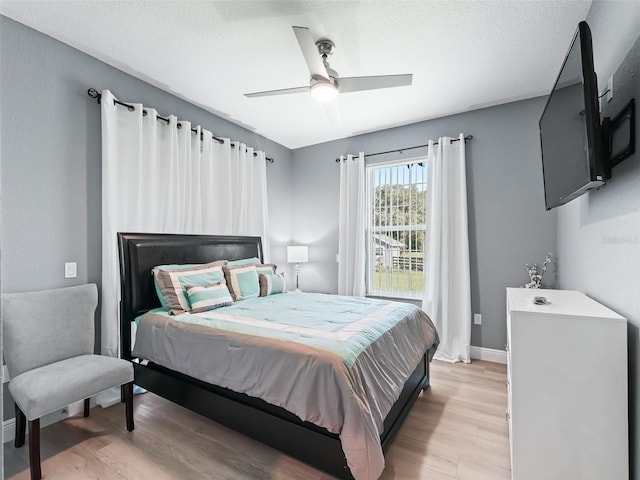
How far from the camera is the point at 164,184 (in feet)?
10.8

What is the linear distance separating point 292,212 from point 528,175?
124 inches

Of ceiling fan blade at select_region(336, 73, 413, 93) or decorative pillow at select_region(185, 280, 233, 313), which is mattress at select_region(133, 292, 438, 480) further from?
ceiling fan blade at select_region(336, 73, 413, 93)

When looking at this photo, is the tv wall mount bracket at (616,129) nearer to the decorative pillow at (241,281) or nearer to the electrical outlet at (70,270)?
the decorative pillow at (241,281)

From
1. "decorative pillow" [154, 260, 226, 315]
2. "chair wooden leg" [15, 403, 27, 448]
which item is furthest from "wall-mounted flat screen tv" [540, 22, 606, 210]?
"chair wooden leg" [15, 403, 27, 448]

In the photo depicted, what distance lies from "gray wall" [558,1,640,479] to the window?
1974 mm

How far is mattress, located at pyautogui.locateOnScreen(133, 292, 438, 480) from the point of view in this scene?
176 centimetres

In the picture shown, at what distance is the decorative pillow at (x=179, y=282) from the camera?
274 cm

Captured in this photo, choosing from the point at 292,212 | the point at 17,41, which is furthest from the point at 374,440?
the point at 292,212

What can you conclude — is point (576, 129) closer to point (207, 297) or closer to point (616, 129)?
point (616, 129)

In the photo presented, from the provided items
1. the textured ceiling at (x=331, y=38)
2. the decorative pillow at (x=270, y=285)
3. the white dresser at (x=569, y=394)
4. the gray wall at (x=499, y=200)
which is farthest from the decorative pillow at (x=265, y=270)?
the white dresser at (x=569, y=394)

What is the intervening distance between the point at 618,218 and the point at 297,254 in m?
3.59

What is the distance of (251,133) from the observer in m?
4.46

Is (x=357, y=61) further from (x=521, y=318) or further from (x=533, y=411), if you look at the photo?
(x=533, y=411)

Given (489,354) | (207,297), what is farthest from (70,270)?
(489,354)
